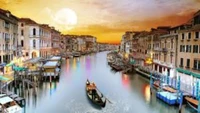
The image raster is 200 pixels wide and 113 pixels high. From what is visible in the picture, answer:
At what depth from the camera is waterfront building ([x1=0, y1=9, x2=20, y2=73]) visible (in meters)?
12.9

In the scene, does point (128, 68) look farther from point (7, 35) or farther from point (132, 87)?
point (7, 35)

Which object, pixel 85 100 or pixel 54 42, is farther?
pixel 54 42

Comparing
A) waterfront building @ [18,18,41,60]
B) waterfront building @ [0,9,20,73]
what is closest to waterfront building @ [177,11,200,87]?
waterfront building @ [0,9,20,73]

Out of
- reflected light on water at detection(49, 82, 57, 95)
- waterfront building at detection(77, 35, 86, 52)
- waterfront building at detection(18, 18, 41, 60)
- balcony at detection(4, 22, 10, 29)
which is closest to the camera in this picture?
reflected light on water at detection(49, 82, 57, 95)

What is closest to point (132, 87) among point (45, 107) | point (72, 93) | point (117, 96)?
point (117, 96)

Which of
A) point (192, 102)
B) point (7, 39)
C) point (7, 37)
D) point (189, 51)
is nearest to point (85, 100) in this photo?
point (192, 102)

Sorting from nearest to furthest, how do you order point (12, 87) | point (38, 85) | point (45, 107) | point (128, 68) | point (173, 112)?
point (173, 112) < point (45, 107) < point (12, 87) < point (38, 85) < point (128, 68)

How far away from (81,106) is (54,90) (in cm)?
335

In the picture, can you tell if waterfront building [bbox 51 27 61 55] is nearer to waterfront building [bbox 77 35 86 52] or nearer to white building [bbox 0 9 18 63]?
white building [bbox 0 9 18 63]

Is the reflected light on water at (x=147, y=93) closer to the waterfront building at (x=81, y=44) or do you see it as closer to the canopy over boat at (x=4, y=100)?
the canopy over boat at (x=4, y=100)

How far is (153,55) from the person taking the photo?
16.9 metres

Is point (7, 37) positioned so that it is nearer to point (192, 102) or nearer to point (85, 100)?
point (85, 100)

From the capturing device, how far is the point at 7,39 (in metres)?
13.9

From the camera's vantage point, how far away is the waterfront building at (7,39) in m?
12.9
